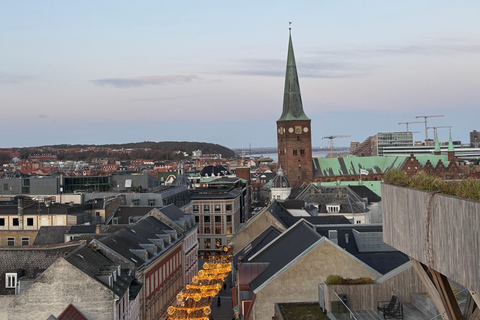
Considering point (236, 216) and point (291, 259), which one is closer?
point (291, 259)

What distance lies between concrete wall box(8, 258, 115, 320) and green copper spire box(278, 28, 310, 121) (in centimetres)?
10857

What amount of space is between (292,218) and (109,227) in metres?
19.6

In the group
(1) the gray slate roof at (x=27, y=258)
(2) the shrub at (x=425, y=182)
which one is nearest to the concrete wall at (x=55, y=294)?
(1) the gray slate roof at (x=27, y=258)

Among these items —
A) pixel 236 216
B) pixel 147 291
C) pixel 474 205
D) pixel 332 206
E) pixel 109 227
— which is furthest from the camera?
pixel 236 216

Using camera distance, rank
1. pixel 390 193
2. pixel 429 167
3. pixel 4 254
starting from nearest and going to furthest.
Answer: pixel 390 193 → pixel 4 254 → pixel 429 167

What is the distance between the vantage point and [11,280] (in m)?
36.3

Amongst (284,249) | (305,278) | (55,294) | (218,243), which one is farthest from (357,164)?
(55,294)

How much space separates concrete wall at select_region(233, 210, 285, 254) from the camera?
189ft

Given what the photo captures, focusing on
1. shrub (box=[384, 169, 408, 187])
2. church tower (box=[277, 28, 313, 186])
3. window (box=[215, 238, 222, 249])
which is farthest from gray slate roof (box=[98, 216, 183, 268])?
church tower (box=[277, 28, 313, 186])

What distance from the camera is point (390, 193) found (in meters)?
19.0

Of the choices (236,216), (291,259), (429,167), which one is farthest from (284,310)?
(429,167)

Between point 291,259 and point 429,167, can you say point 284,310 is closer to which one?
point 291,259

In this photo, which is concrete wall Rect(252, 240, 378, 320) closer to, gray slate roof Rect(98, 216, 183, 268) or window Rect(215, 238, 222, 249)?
gray slate roof Rect(98, 216, 183, 268)

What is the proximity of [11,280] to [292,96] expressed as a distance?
108m
